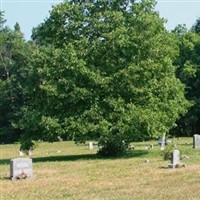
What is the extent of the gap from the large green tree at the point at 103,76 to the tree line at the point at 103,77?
5cm

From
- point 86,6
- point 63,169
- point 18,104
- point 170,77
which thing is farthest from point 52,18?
point 18,104

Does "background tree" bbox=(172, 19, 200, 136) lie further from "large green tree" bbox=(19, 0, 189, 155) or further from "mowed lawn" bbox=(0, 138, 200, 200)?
"mowed lawn" bbox=(0, 138, 200, 200)

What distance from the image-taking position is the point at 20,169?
20.0 meters

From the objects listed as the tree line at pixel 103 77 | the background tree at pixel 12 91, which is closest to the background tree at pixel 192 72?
the background tree at pixel 12 91

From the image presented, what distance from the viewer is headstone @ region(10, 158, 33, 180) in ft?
65.2

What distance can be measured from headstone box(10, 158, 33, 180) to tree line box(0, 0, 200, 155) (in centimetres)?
707

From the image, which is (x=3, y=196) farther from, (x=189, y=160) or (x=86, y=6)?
(x=86, y=6)

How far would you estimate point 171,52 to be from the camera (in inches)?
1157

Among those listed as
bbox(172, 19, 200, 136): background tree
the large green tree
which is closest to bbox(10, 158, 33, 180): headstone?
the large green tree

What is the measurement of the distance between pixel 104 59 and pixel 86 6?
2917mm

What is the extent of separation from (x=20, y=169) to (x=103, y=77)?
30.0ft

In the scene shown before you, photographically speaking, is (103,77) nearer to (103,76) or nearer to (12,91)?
(103,76)

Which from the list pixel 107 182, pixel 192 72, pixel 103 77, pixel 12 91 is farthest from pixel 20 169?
pixel 12 91

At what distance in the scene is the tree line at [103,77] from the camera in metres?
27.6
